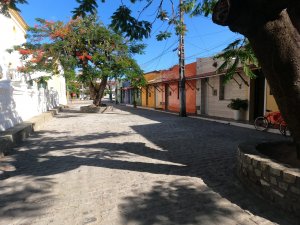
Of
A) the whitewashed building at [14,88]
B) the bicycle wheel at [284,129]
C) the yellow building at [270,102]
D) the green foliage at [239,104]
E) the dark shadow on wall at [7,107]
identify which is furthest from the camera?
the green foliage at [239,104]

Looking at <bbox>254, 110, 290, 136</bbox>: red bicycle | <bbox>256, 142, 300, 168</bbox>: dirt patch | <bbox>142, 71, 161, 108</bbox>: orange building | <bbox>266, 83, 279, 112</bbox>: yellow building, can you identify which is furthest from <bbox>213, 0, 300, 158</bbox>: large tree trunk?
<bbox>142, 71, 161, 108</bbox>: orange building

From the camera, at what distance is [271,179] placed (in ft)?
12.1

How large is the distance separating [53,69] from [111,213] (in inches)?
657

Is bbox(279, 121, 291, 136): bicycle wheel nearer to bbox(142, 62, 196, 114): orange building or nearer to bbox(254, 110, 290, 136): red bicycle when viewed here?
bbox(254, 110, 290, 136): red bicycle

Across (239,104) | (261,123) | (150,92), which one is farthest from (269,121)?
(150,92)

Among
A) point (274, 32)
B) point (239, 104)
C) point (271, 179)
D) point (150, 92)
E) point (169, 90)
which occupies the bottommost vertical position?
point (271, 179)

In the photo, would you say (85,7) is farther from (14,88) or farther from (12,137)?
(14,88)

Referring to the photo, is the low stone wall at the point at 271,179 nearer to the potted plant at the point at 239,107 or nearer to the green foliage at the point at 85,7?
the green foliage at the point at 85,7

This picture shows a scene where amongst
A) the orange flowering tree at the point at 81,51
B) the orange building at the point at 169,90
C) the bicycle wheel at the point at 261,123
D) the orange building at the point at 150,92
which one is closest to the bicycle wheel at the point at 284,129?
the bicycle wheel at the point at 261,123

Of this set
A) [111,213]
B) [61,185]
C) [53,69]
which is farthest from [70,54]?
[111,213]

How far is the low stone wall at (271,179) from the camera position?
336 centimetres

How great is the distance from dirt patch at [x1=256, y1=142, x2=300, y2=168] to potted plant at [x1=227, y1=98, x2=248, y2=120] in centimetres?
860

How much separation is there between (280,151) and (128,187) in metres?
2.81

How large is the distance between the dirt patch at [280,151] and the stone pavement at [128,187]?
0.70m
